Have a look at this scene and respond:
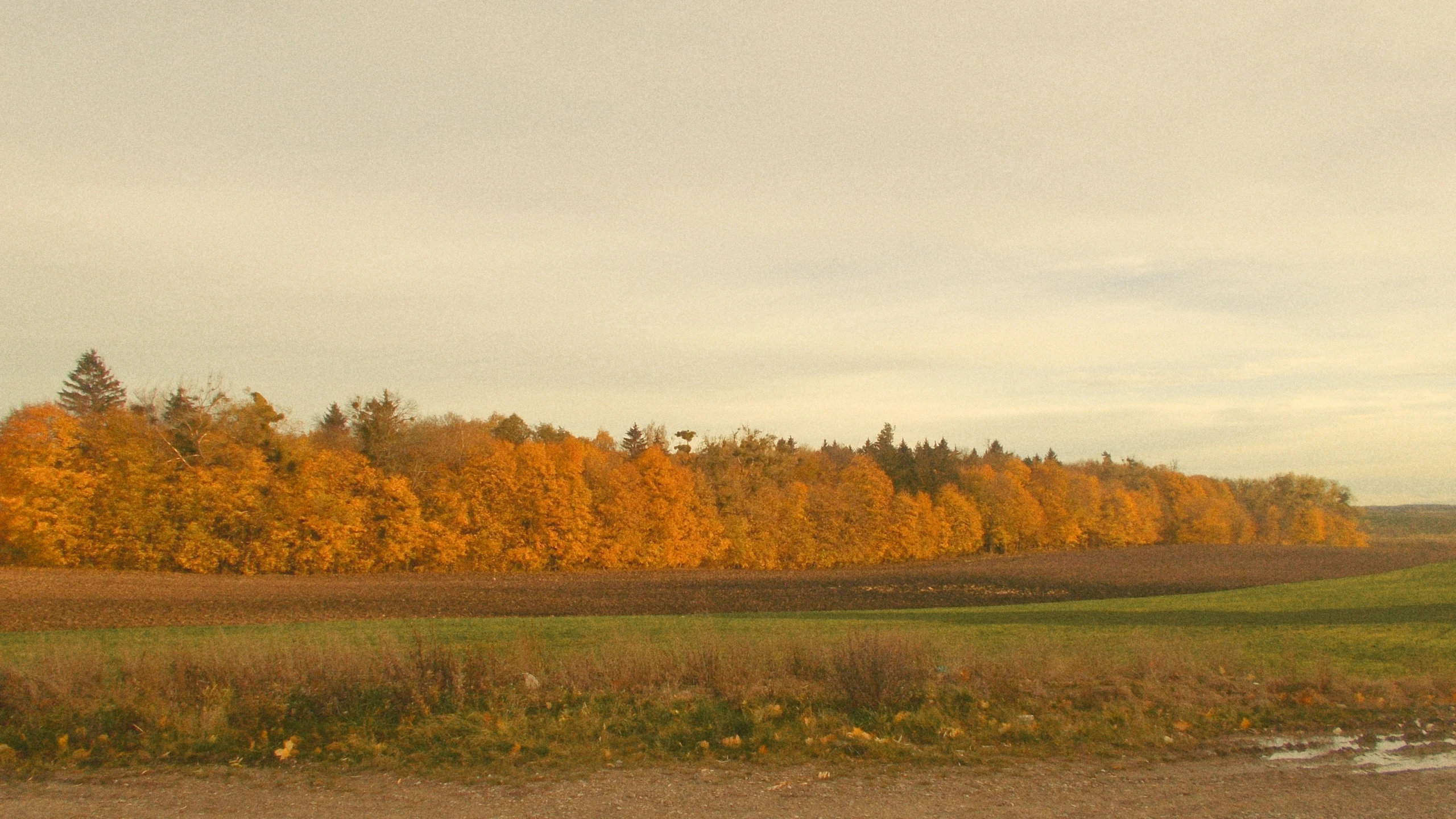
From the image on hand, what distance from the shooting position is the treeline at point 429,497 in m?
50.1

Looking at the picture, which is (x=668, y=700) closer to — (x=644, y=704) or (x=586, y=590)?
(x=644, y=704)

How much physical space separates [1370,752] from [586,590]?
40.7 meters

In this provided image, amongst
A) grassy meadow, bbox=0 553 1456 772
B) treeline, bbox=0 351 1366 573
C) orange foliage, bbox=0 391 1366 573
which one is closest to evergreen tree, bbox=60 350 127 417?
treeline, bbox=0 351 1366 573

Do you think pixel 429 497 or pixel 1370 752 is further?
pixel 429 497

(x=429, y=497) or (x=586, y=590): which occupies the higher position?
(x=429, y=497)

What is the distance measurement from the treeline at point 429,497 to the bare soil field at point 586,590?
10.9 ft

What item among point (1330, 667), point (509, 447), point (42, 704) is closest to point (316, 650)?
point (42, 704)

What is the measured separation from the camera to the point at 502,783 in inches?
366

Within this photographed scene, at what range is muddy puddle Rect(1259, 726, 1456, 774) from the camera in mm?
9642

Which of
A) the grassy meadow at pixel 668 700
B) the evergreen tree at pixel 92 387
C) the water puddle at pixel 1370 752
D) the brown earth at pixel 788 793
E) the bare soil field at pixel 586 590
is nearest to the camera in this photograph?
the brown earth at pixel 788 793

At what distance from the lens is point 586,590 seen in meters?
47.7

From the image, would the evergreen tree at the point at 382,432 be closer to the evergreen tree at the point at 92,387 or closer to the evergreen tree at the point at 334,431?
the evergreen tree at the point at 334,431

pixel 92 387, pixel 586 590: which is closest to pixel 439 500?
pixel 586 590

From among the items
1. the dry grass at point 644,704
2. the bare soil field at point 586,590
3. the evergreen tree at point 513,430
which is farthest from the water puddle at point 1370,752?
the evergreen tree at point 513,430
